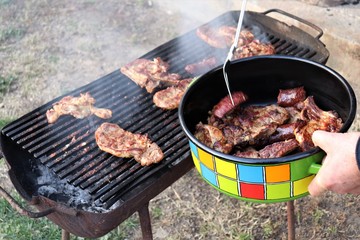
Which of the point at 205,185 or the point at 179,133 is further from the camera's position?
the point at 205,185

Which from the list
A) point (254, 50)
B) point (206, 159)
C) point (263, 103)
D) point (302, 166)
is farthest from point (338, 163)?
point (254, 50)

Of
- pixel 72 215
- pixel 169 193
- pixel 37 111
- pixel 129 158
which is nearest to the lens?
pixel 72 215

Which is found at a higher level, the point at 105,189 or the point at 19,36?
the point at 105,189

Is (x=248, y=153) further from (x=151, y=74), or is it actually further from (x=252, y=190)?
(x=151, y=74)

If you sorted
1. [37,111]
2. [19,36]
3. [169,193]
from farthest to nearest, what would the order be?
[19,36], [169,193], [37,111]

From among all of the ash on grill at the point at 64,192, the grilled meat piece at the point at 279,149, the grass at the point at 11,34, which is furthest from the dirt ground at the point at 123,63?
the grilled meat piece at the point at 279,149

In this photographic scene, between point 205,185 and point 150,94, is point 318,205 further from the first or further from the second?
point 150,94

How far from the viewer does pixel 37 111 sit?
108 inches

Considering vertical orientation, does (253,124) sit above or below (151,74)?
above

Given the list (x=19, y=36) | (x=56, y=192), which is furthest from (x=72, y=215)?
(x=19, y=36)

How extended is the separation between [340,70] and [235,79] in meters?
1.84

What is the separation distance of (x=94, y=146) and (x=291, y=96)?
1.07 metres

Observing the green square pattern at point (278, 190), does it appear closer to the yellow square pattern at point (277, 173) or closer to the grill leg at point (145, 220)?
the yellow square pattern at point (277, 173)

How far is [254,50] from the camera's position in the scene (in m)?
3.04
